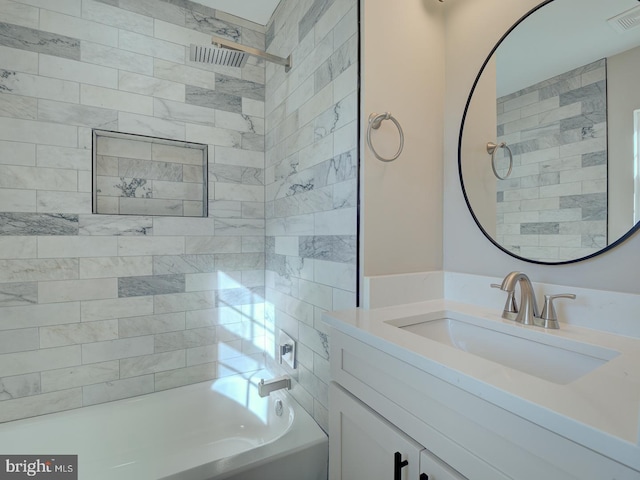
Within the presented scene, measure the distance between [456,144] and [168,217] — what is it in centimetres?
170

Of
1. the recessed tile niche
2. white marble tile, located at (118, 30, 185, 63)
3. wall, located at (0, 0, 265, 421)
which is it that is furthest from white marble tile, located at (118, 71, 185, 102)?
the recessed tile niche

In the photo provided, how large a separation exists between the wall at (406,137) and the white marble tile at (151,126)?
1.31 meters

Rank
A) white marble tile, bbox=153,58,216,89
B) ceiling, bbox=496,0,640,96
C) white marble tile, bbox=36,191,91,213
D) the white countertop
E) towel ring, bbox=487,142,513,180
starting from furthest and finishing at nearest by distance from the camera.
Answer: white marble tile, bbox=153,58,216,89
white marble tile, bbox=36,191,91,213
towel ring, bbox=487,142,513,180
ceiling, bbox=496,0,640,96
the white countertop

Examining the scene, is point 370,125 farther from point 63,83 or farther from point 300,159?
point 63,83

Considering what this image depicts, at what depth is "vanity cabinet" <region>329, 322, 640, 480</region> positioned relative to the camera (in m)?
0.57

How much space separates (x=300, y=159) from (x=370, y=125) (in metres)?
0.59

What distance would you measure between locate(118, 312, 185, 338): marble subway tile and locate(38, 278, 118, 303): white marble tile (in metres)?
0.19

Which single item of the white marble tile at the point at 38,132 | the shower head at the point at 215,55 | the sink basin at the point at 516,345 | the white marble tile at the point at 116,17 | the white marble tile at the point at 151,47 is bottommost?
the sink basin at the point at 516,345

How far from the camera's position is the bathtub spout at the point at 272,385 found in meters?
1.81

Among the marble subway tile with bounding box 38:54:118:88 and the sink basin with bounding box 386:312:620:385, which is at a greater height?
the marble subway tile with bounding box 38:54:118:88

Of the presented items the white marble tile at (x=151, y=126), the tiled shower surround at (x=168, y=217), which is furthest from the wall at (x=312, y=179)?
the white marble tile at (x=151, y=126)

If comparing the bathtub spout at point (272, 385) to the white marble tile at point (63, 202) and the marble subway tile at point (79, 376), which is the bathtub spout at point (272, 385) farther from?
the white marble tile at point (63, 202)

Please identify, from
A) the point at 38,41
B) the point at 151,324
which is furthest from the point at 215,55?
the point at 151,324

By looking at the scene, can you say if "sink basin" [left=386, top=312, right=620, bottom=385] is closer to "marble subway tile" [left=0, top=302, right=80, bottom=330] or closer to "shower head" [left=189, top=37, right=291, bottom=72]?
"shower head" [left=189, top=37, right=291, bottom=72]
